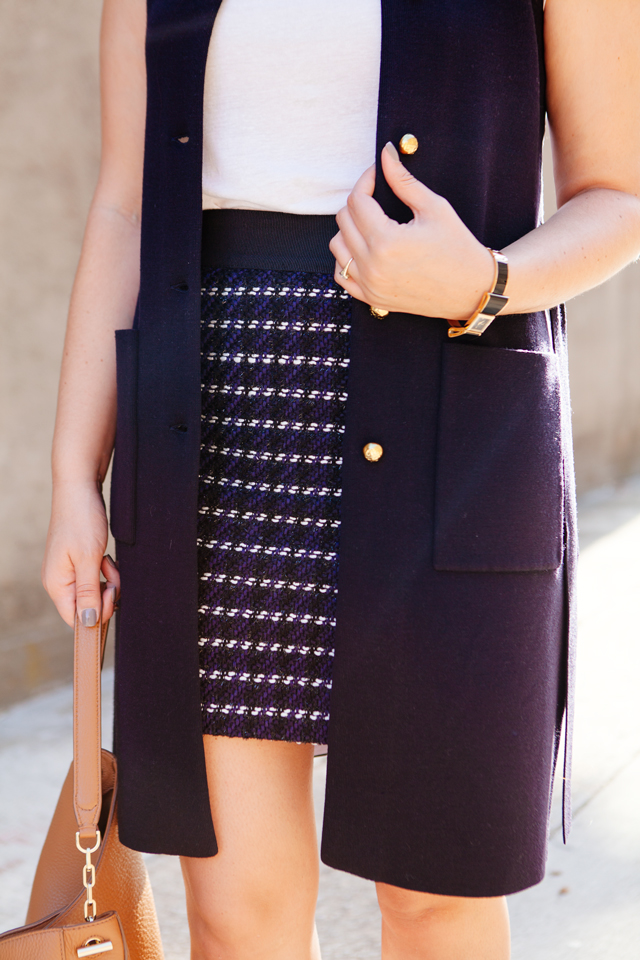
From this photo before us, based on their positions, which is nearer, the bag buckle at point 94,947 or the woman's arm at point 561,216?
the woman's arm at point 561,216

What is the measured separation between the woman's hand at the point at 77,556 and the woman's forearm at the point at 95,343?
0.11ft

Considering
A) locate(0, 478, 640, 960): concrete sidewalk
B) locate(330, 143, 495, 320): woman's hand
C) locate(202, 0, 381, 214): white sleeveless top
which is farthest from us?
locate(0, 478, 640, 960): concrete sidewalk

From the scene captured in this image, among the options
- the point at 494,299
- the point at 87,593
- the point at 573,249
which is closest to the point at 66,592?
the point at 87,593

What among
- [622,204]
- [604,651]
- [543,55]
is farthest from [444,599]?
[604,651]

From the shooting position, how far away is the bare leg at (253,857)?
1.18 m

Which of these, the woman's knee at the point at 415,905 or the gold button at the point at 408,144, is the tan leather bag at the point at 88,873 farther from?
the gold button at the point at 408,144

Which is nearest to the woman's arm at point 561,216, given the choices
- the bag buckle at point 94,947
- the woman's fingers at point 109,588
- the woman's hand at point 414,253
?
the woman's hand at point 414,253

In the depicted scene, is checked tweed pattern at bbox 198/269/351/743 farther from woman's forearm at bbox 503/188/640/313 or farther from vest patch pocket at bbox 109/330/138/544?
woman's forearm at bbox 503/188/640/313

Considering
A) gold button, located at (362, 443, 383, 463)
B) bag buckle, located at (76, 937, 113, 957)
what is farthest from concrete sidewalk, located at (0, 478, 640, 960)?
gold button, located at (362, 443, 383, 463)

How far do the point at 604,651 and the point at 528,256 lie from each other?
298 centimetres

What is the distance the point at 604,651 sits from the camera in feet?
12.2

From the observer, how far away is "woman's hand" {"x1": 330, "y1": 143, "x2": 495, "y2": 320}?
0.98m

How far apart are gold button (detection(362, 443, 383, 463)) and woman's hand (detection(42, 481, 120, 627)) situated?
1.29 feet

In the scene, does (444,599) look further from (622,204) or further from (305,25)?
(305,25)
